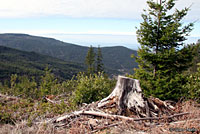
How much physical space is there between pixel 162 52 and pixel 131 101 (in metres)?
7.38

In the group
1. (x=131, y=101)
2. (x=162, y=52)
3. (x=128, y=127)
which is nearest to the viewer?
(x=128, y=127)

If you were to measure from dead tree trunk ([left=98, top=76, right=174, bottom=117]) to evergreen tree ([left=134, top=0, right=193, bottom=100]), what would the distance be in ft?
17.2

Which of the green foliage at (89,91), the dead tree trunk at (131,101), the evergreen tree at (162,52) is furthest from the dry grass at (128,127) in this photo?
the evergreen tree at (162,52)

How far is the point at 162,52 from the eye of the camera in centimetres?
1156

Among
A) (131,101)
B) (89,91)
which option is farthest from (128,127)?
(89,91)

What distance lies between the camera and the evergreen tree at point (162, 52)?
1065cm

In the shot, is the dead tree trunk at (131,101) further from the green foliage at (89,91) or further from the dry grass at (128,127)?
the green foliage at (89,91)

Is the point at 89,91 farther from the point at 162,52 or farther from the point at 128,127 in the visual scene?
the point at 162,52

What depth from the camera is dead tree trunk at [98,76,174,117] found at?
521 cm

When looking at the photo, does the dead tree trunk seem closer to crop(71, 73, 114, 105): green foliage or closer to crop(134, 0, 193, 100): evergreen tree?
crop(71, 73, 114, 105): green foliage

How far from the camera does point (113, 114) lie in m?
5.12

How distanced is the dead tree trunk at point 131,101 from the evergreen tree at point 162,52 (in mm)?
5242

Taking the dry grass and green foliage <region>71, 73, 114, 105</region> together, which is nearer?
the dry grass

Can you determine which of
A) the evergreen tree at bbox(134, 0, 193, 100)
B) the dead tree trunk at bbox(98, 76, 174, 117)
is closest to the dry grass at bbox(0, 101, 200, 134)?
the dead tree trunk at bbox(98, 76, 174, 117)
